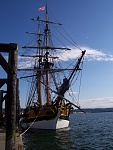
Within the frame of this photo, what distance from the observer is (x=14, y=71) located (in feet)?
27.6

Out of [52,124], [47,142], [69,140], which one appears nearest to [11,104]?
[47,142]

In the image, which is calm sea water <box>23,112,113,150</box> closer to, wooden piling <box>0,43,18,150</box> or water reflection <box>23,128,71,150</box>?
water reflection <box>23,128,71,150</box>

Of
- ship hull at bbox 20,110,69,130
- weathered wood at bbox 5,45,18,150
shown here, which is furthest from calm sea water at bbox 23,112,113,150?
weathered wood at bbox 5,45,18,150

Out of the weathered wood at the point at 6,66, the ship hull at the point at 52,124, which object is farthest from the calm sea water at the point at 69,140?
the weathered wood at the point at 6,66

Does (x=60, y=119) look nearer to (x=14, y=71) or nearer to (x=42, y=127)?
(x=42, y=127)

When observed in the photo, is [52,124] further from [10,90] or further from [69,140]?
[10,90]

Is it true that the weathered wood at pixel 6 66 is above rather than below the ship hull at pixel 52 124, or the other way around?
above

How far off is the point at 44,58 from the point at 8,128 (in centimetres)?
4257

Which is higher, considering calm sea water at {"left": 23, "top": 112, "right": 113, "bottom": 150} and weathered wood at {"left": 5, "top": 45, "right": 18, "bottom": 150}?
weathered wood at {"left": 5, "top": 45, "right": 18, "bottom": 150}

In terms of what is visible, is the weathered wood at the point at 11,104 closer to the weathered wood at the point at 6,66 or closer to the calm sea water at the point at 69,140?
the weathered wood at the point at 6,66

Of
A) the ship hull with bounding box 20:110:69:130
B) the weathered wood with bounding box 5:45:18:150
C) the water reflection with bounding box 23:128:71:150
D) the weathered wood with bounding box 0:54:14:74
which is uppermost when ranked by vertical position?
the weathered wood with bounding box 0:54:14:74

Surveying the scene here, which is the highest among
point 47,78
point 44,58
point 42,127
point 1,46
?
point 44,58

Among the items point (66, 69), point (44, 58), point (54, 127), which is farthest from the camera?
point (44, 58)

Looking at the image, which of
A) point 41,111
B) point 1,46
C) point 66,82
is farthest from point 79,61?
point 1,46
